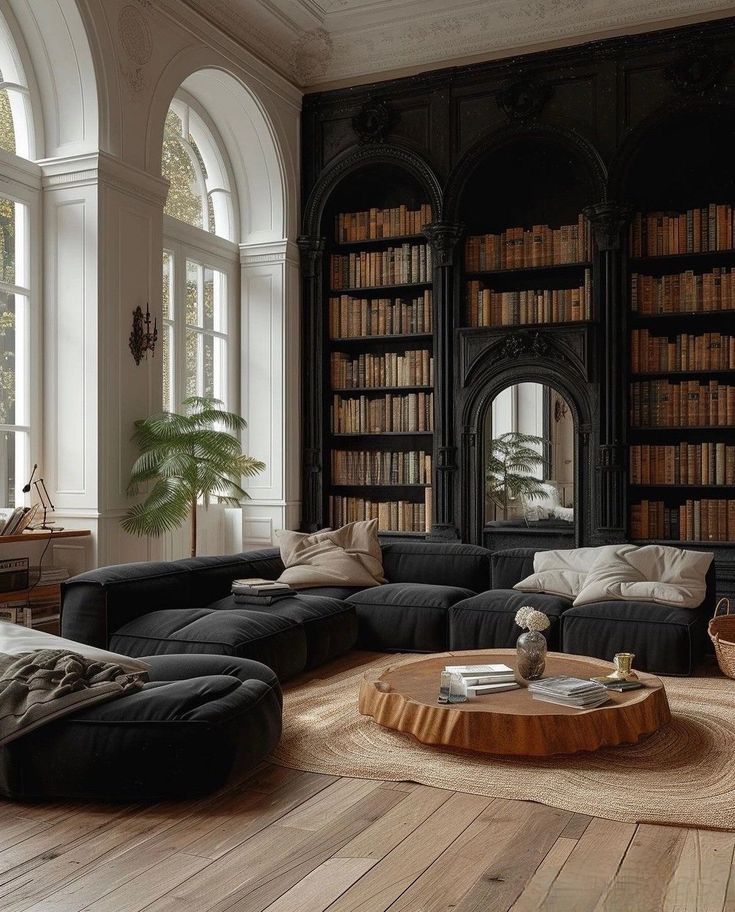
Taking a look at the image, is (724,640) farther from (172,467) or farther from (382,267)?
(382,267)

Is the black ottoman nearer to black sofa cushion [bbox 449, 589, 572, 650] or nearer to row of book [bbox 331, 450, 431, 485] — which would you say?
black sofa cushion [bbox 449, 589, 572, 650]

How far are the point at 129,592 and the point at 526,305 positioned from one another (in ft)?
12.2

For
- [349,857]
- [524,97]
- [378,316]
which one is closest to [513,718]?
[349,857]

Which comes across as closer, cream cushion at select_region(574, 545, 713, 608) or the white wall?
cream cushion at select_region(574, 545, 713, 608)

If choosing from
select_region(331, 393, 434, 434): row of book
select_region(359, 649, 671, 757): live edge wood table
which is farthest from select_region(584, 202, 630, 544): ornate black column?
select_region(359, 649, 671, 757): live edge wood table

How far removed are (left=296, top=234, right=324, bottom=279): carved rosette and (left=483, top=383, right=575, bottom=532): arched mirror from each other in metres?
1.82

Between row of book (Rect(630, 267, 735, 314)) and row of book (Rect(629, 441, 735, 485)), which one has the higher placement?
row of book (Rect(630, 267, 735, 314))

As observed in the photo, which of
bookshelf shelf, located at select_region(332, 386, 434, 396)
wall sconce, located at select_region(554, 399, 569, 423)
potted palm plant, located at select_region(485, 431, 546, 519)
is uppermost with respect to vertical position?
bookshelf shelf, located at select_region(332, 386, 434, 396)

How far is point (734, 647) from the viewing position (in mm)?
4711

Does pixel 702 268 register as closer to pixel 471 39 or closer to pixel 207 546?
pixel 471 39

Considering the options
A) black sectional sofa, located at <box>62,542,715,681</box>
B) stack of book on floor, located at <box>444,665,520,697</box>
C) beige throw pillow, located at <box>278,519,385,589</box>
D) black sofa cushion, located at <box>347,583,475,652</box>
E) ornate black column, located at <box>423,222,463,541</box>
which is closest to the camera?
stack of book on floor, located at <box>444,665,520,697</box>

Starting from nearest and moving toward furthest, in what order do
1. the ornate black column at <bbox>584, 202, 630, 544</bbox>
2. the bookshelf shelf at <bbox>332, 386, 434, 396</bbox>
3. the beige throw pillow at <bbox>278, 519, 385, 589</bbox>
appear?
the beige throw pillow at <bbox>278, 519, 385, 589</bbox> → the ornate black column at <bbox>584, 202, 630, 544</bbox> → the bookshelf shelf at <bbox>332, 386, 434, 396</bbox>

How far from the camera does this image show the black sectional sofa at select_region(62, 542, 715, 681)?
4.35m

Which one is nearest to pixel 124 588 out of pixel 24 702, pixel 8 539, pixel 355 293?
pixel 8 539
